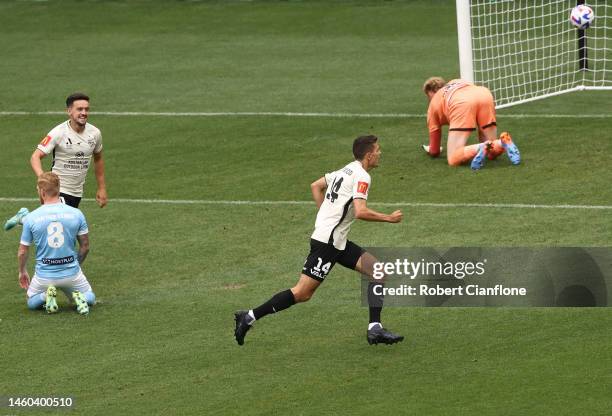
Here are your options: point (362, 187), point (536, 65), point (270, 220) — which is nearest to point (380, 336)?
point (362, 187)

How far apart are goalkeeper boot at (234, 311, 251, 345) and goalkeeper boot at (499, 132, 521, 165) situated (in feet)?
26.2

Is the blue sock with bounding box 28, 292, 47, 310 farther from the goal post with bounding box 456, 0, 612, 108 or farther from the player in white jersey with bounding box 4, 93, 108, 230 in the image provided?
the goal post with bounding box 456, 0, 612, 108

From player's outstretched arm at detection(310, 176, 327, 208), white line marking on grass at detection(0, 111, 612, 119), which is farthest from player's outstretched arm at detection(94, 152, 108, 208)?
white line marking on grass at detection(0, 111, 612, 119)

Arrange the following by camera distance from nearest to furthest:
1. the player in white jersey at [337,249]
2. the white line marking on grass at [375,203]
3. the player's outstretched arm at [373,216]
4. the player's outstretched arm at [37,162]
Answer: the player's outstretched arm at [373,216], the player in white jersey at [337,249], the player's outstretched arm at [37,162], the white line marking on grass at [375,203]

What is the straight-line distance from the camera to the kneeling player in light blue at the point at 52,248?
14.1 metres

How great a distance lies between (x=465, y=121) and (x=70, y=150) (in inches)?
271

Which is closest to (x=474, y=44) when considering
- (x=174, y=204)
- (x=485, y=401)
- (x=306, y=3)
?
(x=306, y=3)

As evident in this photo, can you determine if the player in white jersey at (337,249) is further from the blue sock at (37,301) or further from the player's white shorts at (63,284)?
the blue sock at (37,301)

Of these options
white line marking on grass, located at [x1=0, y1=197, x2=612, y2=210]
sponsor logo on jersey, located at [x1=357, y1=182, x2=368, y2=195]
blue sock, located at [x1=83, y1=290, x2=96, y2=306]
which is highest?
sponsor logo on jersey, located at [x1=357, y1=182, x2=368, y2=195]

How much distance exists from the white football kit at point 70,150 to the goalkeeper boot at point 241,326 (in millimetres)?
3681

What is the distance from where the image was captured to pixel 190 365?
41.7 ft

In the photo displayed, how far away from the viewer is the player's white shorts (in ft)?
46.7

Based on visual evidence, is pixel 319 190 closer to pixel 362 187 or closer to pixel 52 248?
pixel 362 187

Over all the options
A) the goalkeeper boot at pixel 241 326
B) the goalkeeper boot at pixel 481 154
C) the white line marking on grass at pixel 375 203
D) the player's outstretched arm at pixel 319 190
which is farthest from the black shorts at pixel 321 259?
the goalkeeper boot at pixel 481 154
